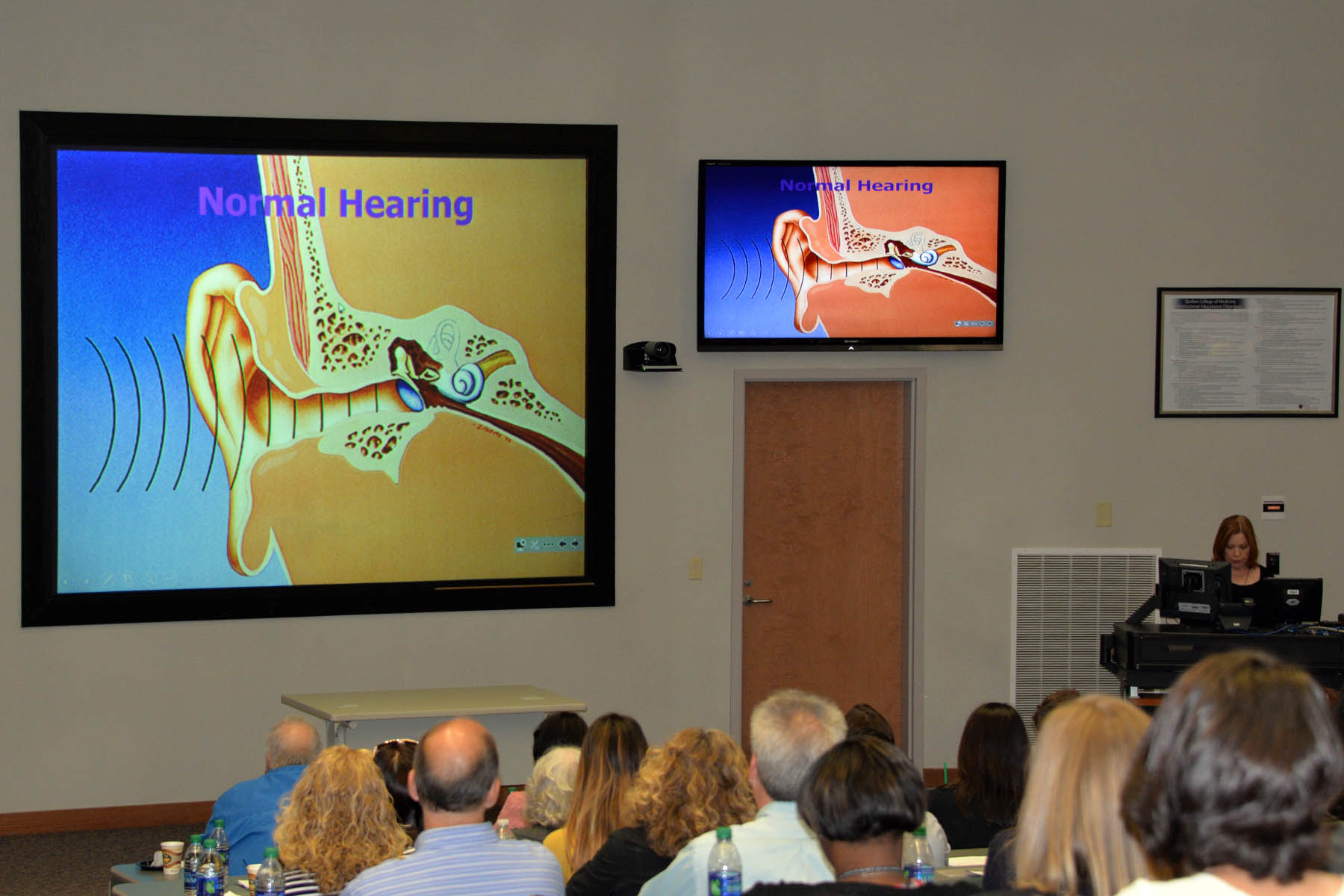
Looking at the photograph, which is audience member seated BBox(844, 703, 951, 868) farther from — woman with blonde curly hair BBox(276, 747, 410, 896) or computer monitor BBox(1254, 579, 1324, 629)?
computer monitor BBox(1254, 579, 1324, 629)

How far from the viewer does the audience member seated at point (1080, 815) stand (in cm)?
185

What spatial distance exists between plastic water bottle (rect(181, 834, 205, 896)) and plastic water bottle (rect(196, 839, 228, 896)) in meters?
0.01

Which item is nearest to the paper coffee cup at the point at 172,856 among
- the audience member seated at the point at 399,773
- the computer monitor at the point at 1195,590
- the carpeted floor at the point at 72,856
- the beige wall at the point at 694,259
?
the audience member seated at the point at 399,773

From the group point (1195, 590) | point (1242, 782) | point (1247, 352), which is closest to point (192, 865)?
point (1242, 782)

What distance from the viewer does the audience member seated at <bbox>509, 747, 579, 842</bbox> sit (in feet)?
12.2

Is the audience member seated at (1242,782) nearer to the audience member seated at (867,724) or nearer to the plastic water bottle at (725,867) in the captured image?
the plastic water bottle at (725,867)

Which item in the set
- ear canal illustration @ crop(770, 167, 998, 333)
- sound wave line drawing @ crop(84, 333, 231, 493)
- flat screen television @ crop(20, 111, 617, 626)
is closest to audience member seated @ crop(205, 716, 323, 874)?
flat screen television @ crop(20, 111, 617, 626)

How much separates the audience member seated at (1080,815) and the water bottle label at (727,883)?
0.85m

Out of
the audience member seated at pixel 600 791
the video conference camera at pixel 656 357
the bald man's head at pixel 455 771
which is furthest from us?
the video conference camera at pixel 656 357

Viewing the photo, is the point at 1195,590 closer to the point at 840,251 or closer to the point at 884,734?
the point at 840,251

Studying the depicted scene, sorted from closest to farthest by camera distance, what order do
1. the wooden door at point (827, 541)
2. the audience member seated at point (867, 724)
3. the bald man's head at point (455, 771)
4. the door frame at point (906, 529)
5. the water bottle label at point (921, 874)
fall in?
1. the water bottle label at point (921, 874)
2. the bald man's head at point (455, 771)
3. the audience member seated at point (867, 724)
4. the door frame at point (906, 529)
5. the wooden door at point (827, 541)

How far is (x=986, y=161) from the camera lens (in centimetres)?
680

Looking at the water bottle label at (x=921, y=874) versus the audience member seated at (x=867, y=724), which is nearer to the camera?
the water bottle label at (x=921, y=874)

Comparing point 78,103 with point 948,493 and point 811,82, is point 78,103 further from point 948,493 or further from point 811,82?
point 948,493
